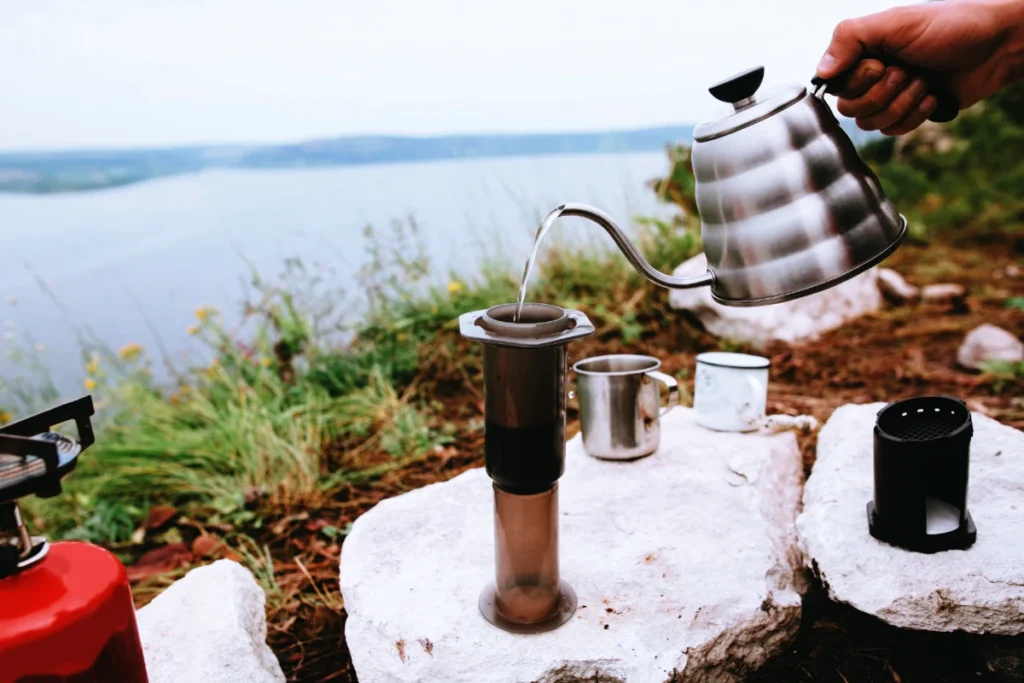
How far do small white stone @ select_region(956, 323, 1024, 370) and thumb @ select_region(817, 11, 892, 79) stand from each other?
8.46 feet

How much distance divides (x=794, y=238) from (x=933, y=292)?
13.0 ft

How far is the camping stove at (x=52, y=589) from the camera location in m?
1.10

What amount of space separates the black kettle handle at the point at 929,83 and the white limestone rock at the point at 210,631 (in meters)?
1.70

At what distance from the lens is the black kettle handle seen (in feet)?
4.93

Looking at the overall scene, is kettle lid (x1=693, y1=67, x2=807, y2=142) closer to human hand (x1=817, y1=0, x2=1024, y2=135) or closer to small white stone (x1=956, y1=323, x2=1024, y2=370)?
human hand (x1=817, y1=0, x2=1024, y2=135)

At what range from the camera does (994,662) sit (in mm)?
1631

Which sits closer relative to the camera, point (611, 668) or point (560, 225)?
point (611, 668)

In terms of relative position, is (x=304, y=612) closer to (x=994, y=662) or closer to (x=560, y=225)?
(x=994, y=662)

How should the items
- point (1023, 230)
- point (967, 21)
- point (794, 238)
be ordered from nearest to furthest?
point (794, 238) → point (967, 21) → point (1023, 230)

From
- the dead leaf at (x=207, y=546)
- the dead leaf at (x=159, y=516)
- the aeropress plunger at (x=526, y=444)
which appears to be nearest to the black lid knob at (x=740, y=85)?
the aeropress plunger at (x=526, y=444)

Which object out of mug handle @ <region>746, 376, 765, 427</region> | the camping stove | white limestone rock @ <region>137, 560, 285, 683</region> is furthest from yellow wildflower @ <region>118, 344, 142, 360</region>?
mug handle @ <region>746, 376, 765, 427</region>

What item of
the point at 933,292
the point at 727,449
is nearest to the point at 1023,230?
the point at 933,292

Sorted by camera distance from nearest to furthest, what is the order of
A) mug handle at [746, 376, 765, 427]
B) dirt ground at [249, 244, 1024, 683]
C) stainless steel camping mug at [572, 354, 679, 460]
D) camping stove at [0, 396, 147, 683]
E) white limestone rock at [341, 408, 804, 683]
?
camping stove at [0, 396, 147, 683], white limestone rock at [341, 408, 804, 683], dirt ground at [249, 244, 1024, 683], stainless steel camping mug at [572, 354, 679, 460], mug handle at [746, 376, 765, 427]

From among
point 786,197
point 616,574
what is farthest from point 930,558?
point 786,197
